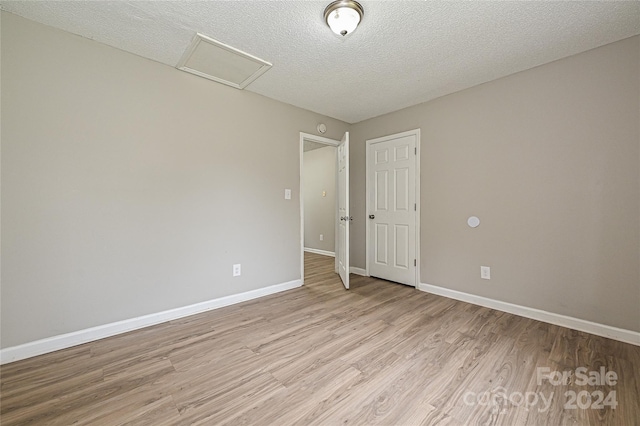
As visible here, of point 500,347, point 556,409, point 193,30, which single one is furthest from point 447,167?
point 193,30

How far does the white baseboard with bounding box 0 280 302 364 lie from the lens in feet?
6.09

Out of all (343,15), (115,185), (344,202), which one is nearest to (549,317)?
(344,202)

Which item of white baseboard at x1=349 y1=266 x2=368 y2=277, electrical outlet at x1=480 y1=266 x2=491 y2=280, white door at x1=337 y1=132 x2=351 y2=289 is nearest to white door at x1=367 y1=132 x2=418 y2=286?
white baseboard at x1=349 y1=266 x2=368 y2=277

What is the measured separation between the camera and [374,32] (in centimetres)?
200

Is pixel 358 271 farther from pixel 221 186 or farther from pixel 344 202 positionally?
pixel 221 186

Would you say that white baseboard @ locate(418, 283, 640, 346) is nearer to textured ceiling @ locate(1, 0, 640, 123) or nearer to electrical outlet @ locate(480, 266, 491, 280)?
electrical outlet @ locate(480, 266, 491, 280)

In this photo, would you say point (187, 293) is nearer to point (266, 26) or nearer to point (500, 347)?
point (266, 26)

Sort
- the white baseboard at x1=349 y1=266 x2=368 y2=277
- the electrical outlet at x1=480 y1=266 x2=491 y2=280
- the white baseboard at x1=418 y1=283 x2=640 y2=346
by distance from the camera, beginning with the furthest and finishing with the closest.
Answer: the white baseboard at x1=349 y1=266 x2=368 y2=277, the electrical outlet at x1=480 y1=266 x2=491 y2=280, the white baseboard at x1=418 y1=283 x2=640 y2=346

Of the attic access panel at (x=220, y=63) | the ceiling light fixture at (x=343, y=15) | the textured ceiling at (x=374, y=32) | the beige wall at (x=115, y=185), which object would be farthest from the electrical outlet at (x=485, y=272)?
the attic access panel at (x=220, y=63)

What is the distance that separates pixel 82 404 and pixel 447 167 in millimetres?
3793

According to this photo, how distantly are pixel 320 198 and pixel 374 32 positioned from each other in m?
4.07

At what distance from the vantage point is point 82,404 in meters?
1.45

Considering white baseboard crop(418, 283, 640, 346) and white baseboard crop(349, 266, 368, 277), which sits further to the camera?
white baseboard crop(349, 266, 368, 277)

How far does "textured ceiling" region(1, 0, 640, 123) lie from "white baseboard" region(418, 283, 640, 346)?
2.41 metres
